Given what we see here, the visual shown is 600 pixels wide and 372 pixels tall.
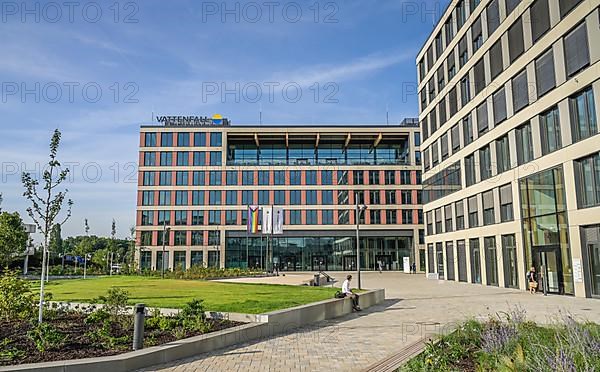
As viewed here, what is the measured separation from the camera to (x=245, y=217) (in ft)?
230

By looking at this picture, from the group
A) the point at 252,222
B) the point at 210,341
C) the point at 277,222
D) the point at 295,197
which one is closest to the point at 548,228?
the point at 210,341

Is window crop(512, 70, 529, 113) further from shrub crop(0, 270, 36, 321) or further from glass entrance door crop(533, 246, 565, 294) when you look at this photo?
shrub crop(0, 270, 36, 321)

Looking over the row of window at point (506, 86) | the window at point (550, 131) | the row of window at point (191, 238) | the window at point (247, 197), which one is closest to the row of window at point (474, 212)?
the row of window at point (506, 86)

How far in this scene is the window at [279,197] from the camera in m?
70.8

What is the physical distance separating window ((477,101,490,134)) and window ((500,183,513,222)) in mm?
5069

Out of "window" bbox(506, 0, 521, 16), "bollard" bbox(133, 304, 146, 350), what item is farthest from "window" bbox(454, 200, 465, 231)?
"bollard" bbox(133, 304, 146, 350)

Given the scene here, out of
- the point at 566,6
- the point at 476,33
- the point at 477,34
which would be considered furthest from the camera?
the point at 476,33

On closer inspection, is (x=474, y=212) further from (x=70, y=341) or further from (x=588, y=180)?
(x=70, y=341)

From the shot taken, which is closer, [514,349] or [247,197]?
[514,349]

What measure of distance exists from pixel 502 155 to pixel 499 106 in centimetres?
333

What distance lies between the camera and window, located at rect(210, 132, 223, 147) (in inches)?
2827

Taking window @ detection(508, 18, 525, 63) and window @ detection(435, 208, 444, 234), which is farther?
window @ detection(435, 208, 444, 234)

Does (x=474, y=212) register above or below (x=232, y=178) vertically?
below

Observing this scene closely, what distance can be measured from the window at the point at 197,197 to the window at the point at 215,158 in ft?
15.5
